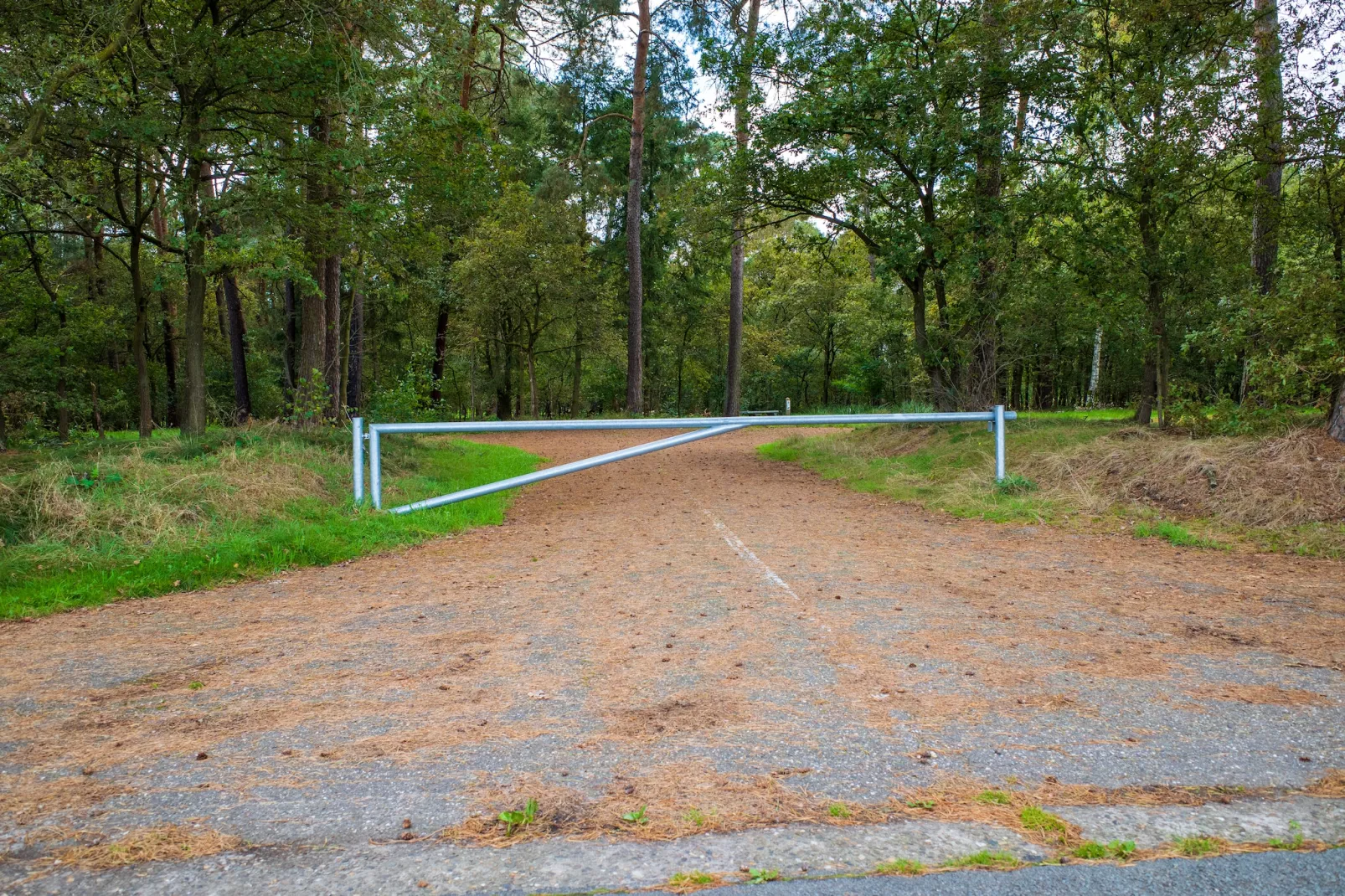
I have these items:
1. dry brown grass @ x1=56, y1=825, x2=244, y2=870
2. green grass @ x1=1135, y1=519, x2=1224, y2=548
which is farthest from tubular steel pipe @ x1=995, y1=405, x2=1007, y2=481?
dry brown grass @ x1=56, y1=825, x2=244, y2=870

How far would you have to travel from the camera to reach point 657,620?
5.30m

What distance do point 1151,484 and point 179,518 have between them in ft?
34.7

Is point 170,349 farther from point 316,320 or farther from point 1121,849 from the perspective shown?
point 1121,849

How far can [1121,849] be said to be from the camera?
2492 mm

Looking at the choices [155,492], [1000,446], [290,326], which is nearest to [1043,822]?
[155,492]

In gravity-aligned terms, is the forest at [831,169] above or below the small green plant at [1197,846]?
above

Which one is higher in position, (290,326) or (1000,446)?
(290,326)

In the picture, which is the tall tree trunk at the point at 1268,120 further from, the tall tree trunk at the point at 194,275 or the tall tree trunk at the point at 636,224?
the tall tree trunk at the point at 636,224

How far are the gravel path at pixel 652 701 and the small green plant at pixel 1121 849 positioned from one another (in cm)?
7

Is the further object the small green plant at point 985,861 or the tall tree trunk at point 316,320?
the tall tree trunk at point 316,320

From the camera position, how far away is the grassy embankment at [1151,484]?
7992 mm

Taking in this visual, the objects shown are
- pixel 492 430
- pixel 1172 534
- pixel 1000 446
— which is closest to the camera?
pixel 1172 534

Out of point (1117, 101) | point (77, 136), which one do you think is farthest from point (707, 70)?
point (77, 136)

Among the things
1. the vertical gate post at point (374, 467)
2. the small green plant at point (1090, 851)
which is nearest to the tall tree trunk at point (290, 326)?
the vertical gate post at point (374, 467)
